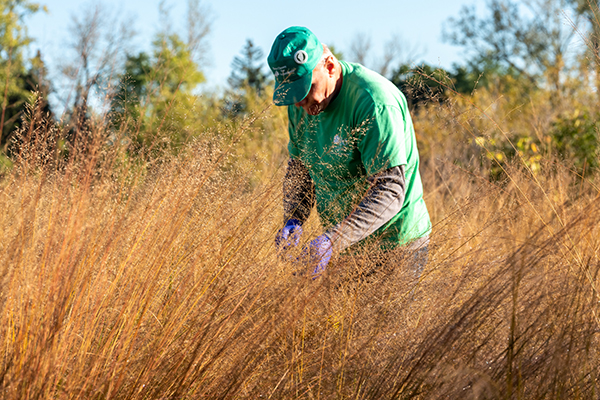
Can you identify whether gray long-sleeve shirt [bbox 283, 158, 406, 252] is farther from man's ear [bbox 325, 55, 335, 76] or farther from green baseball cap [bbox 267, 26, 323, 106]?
man's ear [bbox 325, 55, 335, 76]

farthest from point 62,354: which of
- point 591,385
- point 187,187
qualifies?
point 591,385

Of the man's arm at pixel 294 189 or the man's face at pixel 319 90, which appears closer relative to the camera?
the man's arm at pixel 294 189

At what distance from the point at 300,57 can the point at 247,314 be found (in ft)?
3.53

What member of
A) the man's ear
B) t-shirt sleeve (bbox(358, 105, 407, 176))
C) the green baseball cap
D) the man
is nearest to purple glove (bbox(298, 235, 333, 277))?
the man

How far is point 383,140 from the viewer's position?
1.80 metres

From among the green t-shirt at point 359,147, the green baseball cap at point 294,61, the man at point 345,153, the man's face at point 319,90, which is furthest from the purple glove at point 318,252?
the man's face at point 319,90

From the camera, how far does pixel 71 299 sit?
1.29 m

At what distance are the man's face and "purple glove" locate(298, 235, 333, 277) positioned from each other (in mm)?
738

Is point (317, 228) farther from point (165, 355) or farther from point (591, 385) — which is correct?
point (591, 385)

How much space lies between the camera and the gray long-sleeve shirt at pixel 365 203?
160cm

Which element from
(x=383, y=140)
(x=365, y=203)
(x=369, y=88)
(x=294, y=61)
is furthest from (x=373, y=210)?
(x=294, y=61)

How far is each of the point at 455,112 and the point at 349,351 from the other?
107 cm

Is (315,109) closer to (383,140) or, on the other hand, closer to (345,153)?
(345,153)

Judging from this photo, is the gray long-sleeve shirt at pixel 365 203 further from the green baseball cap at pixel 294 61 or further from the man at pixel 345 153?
the green baseball cap at pixel 294 61
